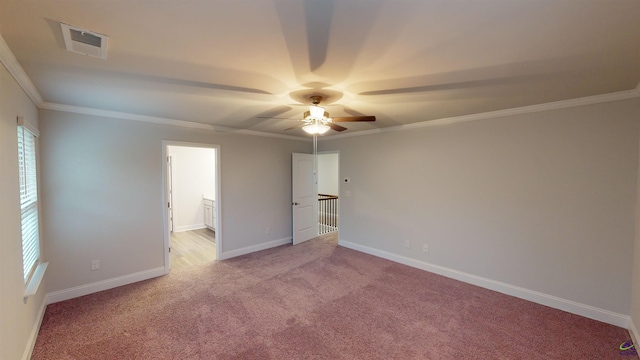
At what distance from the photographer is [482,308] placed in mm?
3004

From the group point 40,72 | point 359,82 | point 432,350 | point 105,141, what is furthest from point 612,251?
point 105,141

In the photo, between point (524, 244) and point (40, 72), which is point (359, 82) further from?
point (524, 244)

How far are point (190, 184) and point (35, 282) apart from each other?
474cm

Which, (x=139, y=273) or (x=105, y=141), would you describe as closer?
(x=105, y=141)

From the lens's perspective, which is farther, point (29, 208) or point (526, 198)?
point (526, 198)

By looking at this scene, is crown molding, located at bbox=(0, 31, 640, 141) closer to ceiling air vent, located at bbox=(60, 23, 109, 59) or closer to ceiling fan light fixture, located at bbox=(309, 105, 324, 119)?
ceiling air vent, located at bbox=(60, 23, 109, 59)

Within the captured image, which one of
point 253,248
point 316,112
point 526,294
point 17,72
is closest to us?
point 17,72

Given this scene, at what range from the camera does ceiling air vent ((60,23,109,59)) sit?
4.89 feet

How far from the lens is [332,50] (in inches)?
67.8

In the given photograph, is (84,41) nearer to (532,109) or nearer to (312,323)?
(312,323)

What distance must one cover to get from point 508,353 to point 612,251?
1688 mm

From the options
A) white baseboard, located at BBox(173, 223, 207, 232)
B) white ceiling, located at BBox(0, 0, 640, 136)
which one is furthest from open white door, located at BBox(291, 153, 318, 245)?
white baseboard, located at BBox(173, 223, 207, 232)

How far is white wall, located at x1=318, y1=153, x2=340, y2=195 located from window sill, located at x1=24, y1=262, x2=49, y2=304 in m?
7.44

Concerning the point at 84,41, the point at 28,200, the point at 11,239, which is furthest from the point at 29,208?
the point at 84,41
